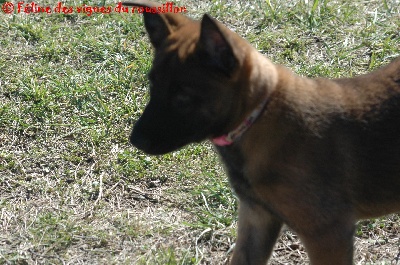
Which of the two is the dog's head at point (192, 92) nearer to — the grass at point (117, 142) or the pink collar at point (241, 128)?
the pink collar at point (241, 128)

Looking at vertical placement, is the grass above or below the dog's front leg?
below

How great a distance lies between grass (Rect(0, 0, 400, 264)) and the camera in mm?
4945

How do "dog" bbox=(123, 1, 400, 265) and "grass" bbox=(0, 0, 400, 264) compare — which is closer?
"dog" bbox=(123, 1, 400, 265)

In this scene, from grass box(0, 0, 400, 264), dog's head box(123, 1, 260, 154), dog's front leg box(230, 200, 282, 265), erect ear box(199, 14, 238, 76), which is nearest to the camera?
erect ear box(199, 14, 238, 76)

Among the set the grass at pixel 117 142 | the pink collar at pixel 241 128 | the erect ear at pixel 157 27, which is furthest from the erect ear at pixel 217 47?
the grass at pixel 117 142

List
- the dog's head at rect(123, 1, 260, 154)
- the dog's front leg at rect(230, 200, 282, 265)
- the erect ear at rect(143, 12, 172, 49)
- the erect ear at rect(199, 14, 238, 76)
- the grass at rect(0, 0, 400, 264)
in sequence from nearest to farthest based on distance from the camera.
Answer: the erect ear at rect(199, 14, 238, 76)
the dog's head at rect(123, 1, 260, 154)
the erect ear at rect(143, 12, 172, 49)
the dog's front leg at rect(230, 200, 282, 265)
the grass at rect(0, 0, 400, 264)

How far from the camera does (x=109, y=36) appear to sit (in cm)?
711

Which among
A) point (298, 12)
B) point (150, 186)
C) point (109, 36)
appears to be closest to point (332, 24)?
point (298, 12)

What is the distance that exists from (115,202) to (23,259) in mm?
818

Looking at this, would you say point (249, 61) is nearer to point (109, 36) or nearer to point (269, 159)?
Result: point (269, 159)

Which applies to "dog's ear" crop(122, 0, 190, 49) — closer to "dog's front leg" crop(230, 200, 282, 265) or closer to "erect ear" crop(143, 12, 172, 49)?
"erect ear" crop(143, 12, 172, 49)

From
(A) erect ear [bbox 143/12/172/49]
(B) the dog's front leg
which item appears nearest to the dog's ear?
(A) erect ear [bbox 143/12/172/49]

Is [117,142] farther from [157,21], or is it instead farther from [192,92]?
[192,92]

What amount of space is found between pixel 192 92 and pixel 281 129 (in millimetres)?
504
